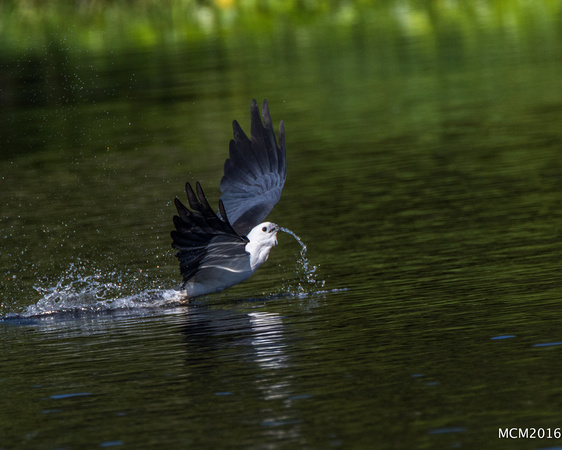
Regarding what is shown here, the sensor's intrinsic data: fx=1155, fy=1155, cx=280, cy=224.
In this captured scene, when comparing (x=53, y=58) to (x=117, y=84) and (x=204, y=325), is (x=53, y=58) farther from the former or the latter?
(x=204, y=325)

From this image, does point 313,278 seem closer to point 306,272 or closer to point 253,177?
point 306,272

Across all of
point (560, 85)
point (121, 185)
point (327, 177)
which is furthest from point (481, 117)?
point (121, 185)

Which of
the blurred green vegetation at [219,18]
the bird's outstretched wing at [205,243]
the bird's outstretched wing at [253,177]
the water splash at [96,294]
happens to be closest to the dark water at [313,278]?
the water splash at [96,294]

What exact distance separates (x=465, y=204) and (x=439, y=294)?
3.96 metres

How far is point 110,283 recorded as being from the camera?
443 inches

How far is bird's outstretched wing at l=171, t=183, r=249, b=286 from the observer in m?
8.77

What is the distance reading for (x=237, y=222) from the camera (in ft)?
35.2

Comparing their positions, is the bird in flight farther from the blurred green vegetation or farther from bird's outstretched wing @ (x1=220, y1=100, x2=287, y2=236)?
the blurred green vegetation

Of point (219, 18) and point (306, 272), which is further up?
point (219, 18)

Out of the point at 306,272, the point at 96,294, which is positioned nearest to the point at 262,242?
the point at 306,272

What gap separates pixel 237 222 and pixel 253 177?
453mm

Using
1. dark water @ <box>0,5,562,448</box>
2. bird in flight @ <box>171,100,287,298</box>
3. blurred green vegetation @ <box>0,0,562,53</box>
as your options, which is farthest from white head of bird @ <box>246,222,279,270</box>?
blurred green vegetation @ <box>0,0,562,53</box>

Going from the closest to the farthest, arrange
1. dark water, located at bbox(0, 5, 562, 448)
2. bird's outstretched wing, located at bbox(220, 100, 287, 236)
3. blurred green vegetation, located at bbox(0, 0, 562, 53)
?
dark water, located at bbox(0, 5, 562, 448) → bird's outstretched wing, located at bbox(220, 100, 287, 236) → blurred green vegetation, located at bbox(0, 0, 562, 53)

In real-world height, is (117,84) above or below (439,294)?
above
